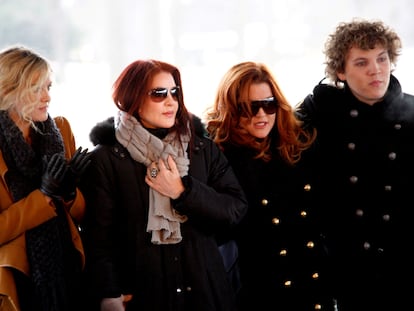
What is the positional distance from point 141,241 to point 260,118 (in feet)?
2.33

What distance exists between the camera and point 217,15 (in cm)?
424

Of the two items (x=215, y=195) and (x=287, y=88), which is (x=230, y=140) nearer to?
(x=215, y=195)

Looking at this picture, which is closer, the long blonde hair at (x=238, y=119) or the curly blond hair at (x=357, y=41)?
the long blonde hair at (x=238, y=119)

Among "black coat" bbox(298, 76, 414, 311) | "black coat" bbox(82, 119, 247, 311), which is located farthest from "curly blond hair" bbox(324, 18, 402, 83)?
"black coat" bbox(82, 119, 247, 311)

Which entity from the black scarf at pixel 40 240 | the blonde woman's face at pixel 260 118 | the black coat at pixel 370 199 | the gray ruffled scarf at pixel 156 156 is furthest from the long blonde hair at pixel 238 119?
the black scarf at pixel 40 240

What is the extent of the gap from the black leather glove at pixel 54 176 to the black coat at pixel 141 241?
0.11 m

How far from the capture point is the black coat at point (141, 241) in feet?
7.94

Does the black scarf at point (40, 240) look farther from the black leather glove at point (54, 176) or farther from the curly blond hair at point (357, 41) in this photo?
the curly blond hair at point (357, 41)

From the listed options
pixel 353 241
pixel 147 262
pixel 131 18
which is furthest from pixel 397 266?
pixel 131 18

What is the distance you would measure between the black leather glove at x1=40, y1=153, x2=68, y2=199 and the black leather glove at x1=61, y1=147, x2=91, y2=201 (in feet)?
0.08

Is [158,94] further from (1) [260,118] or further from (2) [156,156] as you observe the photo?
(1) [260,118]

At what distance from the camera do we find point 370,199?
9.45 feet

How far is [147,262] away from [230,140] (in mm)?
662

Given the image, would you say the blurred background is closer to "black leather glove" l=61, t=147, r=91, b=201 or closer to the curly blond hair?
the curly blond hair
